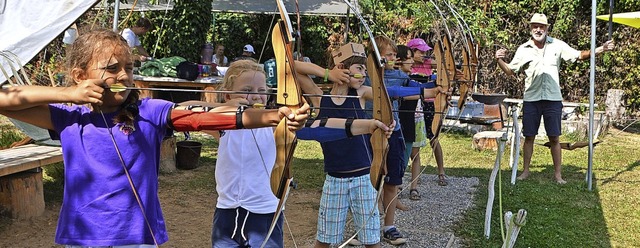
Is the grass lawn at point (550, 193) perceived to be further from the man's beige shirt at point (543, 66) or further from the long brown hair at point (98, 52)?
the long brown hair at point (98, 52)

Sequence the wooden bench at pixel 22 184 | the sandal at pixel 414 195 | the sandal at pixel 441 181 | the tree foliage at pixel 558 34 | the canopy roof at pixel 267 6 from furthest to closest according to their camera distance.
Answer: the tree foliage at pixel 558 34, the canopy roof at pixel 267 6, the sandal at pixel 441 181, the sandal at pixel 414 195, the wooden bench at pixel 22 184

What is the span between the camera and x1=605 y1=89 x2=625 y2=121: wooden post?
1155 centimetres

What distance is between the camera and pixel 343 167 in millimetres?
3467

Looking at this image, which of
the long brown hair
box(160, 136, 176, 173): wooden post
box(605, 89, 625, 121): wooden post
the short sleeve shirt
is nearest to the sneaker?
the long brown hair

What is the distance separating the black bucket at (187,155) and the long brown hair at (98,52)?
5.05 m

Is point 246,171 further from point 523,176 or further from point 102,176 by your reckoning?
point 523,176

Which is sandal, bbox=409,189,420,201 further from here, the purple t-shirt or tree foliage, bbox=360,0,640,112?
tree foliage, bbox=360,0,640,112

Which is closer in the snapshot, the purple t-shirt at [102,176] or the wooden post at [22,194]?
the purple t-shirt at [102,176]

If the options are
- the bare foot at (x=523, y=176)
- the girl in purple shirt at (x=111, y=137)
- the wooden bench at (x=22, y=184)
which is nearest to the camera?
the girl in purple shirt at (x=111, y=137)

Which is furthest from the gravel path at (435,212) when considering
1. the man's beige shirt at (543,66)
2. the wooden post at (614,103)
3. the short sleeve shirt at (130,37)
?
the wooden post at (614,103)

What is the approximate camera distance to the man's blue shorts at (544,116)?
21.9 feet

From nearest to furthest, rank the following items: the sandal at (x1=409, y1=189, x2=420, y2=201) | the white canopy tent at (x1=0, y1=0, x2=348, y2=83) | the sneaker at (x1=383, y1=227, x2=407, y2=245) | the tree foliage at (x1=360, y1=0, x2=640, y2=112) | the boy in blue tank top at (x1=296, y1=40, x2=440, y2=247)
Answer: the boy in blue tank top at (x1=296, y1=40, x2=440, y2=247), the white canopy tent at (x1=0, y1=0, x2=348, y2=83), the sneaker at (x1=383, y1=227, x2=407, y2=245), the sandal at (x1=409, y1=189, x2=420, y2=201), the tree foliage at (x1=360, y1=0, x2=640, y2=112)

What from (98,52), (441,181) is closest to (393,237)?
(441,181)

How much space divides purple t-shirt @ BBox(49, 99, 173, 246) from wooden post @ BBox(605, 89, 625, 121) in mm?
10962
